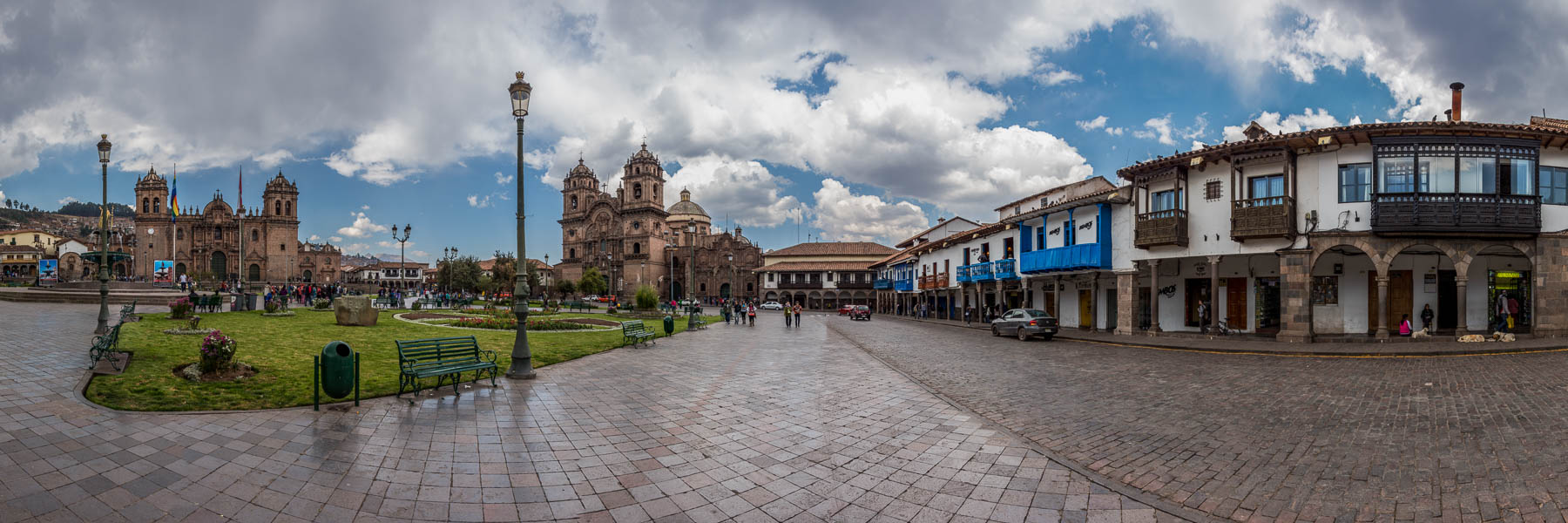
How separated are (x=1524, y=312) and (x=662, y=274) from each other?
81721 mm

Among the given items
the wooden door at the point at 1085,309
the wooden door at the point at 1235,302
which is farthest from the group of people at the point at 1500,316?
the wooden door at the point at 1085,309

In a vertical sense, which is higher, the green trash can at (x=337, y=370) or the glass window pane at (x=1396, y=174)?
the glass window pane at (x=1396, y=174)

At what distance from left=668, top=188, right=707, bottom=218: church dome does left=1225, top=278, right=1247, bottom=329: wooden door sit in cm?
8560

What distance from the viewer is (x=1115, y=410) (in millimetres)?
8406

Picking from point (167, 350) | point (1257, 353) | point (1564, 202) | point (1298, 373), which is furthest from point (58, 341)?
point (1564, 202)

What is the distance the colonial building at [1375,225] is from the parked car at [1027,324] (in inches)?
149

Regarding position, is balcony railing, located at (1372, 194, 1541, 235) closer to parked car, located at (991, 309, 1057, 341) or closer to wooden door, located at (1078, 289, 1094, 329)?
parked car, located at (991, 309, 1057, 341)

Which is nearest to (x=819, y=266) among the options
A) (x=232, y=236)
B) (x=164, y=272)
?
(x=164, y=272)

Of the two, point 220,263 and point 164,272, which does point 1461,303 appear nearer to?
point 164,272

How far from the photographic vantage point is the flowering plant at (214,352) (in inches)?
→ 331

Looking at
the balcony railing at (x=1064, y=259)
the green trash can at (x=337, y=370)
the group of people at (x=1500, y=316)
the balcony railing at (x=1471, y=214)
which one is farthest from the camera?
the balcony railing at (x=1064, y=259)

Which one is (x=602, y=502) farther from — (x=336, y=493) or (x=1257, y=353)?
(x=1257, y=353)

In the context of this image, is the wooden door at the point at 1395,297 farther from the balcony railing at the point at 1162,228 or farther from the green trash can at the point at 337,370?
the green trash can at the point at 337,370

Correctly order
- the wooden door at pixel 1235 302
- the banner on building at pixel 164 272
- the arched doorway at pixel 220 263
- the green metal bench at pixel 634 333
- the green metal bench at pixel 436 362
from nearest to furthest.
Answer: the green metal bench at pixel 436 362, the green metal bench at pixel 634 333, the wooden door at pixel 1235 302, the banner on building at pixel 164 272, the arched doorway at pixel 220 263
